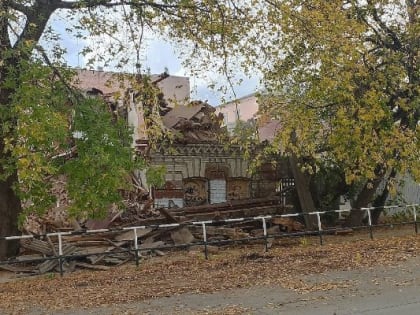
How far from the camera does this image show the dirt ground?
359 inches

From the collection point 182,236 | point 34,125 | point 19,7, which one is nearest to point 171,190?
point 182,236

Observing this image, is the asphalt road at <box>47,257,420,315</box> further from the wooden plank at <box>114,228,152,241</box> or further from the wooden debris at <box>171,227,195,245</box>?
the wooden plank at <box>114,228,152,241</box>

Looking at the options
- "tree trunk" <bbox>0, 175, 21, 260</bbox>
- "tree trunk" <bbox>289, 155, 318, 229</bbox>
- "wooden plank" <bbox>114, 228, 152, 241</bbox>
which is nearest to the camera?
"tree trunk" <bbox>0, 175, 21, 260</bbox>

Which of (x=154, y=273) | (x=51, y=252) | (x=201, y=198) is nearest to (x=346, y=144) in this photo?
(x=154, y=273)

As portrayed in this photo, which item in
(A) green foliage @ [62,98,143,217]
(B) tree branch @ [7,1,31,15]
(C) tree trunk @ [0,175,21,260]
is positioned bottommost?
(C) tree trunk @ [0,175,21,260]

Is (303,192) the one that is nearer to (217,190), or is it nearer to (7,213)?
(217,190)

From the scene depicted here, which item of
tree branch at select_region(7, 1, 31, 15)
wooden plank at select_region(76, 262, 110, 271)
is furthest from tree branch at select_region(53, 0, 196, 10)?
wooden plank at select_region(76, 262, 110, 271)

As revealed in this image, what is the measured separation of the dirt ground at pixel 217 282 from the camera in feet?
29.9

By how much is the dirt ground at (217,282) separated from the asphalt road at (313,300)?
0.02m

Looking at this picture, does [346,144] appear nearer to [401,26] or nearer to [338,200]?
[401,26]

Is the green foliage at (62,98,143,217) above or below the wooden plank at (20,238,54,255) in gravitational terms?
above

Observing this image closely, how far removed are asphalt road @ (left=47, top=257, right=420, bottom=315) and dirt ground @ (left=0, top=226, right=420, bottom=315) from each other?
0.05ft

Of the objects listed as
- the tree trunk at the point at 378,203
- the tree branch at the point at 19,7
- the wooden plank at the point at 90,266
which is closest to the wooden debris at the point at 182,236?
the wooden plank at the point at 90,266

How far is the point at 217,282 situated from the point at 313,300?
2493 mm
